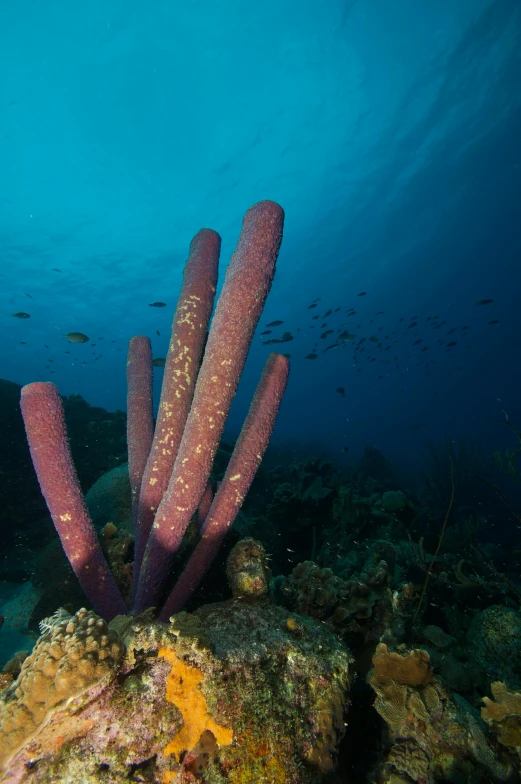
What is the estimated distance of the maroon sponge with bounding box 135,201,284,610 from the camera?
2295 millimetres

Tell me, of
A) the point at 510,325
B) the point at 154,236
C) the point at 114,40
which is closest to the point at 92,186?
the point at 154,236

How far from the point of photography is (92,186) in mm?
26250

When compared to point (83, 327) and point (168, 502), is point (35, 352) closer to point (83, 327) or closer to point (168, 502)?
point (83, 327)

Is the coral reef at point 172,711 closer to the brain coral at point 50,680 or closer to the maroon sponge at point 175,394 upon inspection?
the brain coral at point 50,680

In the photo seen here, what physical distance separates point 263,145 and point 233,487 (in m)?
28.8

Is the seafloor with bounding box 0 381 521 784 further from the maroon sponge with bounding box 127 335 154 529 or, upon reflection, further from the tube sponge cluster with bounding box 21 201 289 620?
the maroon sponge with bounding box 127 335 154 529

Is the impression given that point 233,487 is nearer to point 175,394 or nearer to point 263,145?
point 175,394

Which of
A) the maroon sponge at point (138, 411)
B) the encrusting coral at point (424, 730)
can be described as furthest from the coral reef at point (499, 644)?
the maroon sponge at point (138, 411)

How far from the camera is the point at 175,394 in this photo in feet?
8.82

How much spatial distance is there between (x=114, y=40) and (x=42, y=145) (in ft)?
27.6

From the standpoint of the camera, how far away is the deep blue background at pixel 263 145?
60.8 ft

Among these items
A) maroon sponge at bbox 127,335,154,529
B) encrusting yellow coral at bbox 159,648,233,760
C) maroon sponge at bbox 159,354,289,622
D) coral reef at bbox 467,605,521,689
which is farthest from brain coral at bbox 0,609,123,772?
coral reef at bbox 467,605,521,689

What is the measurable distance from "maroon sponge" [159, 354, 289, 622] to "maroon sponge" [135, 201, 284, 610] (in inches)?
9.2

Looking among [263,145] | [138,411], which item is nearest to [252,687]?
[138,411]
